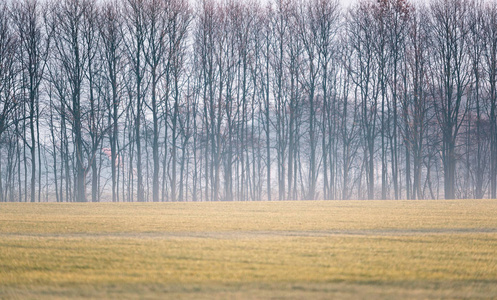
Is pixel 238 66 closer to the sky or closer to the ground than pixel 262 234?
closer to the sky

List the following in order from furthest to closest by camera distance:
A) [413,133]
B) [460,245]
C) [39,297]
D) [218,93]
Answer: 1. [218,93]
2. [413,133]
3. [460,245]
4. [39,297]

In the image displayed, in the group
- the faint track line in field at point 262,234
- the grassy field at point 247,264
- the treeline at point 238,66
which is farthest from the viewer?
the treeline at point 238,66

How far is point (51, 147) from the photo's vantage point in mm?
39188

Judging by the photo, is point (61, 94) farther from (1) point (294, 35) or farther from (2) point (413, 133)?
A: (2) point (413, 133)

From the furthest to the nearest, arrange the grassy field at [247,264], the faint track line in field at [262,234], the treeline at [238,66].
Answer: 1. the treeline at [238,66]
2. the faint track line in field at [262,234]
3. the grassy field at [247,264]

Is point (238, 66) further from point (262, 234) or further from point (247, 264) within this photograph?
point (247, 264)

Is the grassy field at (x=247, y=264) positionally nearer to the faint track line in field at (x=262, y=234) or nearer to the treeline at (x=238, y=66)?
the faint track line in field at (x=262, y=234)

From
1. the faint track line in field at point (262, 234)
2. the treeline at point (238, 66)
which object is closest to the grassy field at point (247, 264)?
the faint track line in field at point (262, 234)

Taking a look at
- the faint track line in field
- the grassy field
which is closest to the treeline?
the faint track line in field

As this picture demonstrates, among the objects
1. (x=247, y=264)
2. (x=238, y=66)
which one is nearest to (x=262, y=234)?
(x=247, y=264)

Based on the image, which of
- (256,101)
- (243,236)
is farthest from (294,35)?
(243,236)

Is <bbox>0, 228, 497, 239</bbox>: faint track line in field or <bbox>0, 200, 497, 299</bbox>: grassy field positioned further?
<bbox>0, 228, 497, 239</bbox>: faint track line in field

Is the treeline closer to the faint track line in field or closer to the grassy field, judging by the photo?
the faint track line in field

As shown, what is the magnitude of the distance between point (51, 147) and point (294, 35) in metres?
20.3
